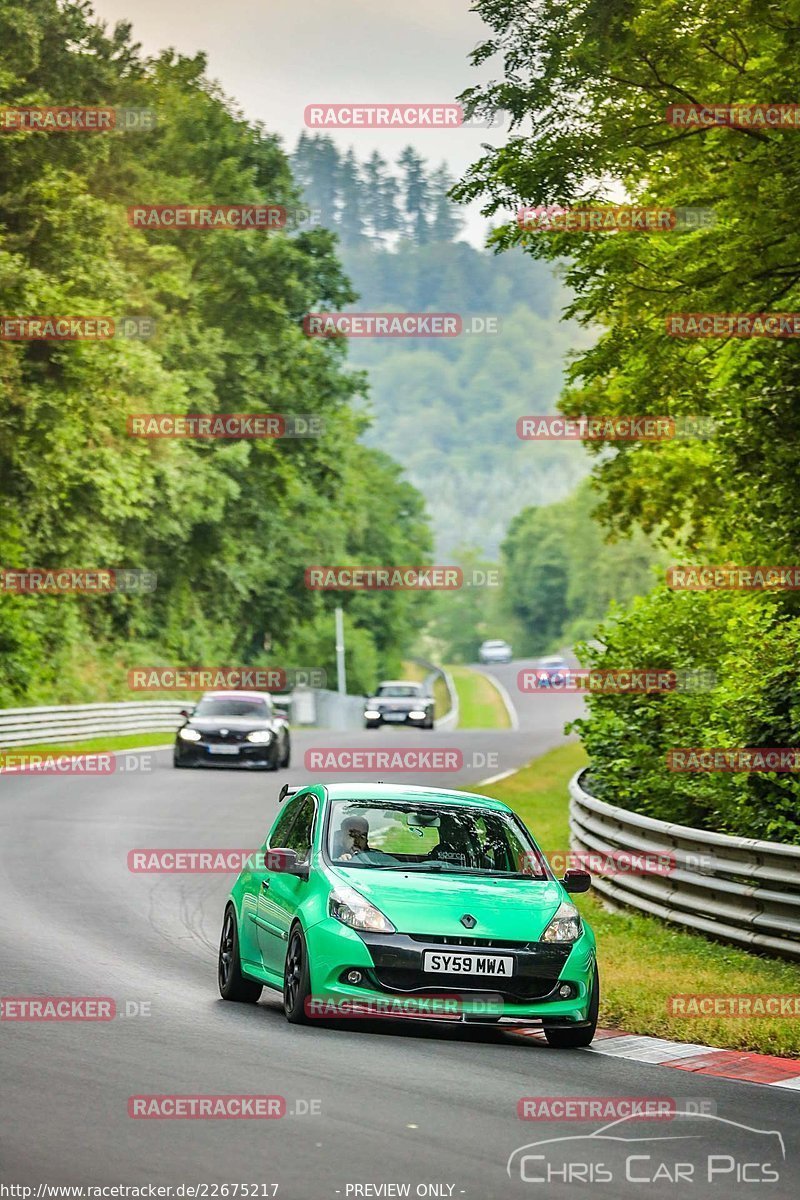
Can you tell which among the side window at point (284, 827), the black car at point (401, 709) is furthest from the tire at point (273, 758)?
the side window at point (284, 827)

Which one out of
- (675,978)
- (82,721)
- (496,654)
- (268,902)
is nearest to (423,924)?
(268,902)

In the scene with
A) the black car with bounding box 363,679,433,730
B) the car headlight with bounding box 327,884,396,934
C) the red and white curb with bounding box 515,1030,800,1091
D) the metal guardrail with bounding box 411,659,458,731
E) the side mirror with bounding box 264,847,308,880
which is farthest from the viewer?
the metal guardrail with bounding box 411,659,458,731

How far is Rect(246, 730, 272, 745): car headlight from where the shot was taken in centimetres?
3497

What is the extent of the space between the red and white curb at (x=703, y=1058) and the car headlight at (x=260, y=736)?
78.9 feet

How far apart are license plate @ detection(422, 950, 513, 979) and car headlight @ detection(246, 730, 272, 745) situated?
25001 mm

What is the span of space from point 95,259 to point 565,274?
2563cm

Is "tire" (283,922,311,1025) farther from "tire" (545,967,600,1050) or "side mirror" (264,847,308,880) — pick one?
"tire" (545,967,600,1050)

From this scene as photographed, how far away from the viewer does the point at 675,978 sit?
12.8 meters

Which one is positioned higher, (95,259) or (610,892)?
(95,259)

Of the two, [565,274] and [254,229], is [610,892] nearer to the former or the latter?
[565,274]

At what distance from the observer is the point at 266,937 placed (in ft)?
37.2

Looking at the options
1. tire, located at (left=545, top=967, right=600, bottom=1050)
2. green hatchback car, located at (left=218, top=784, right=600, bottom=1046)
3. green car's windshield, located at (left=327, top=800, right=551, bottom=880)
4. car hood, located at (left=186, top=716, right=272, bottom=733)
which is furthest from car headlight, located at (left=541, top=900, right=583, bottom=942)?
car hood, located at (left=186, top=716, right=272, bottom=733)

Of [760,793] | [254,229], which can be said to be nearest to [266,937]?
[760,793]

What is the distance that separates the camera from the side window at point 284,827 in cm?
1199
